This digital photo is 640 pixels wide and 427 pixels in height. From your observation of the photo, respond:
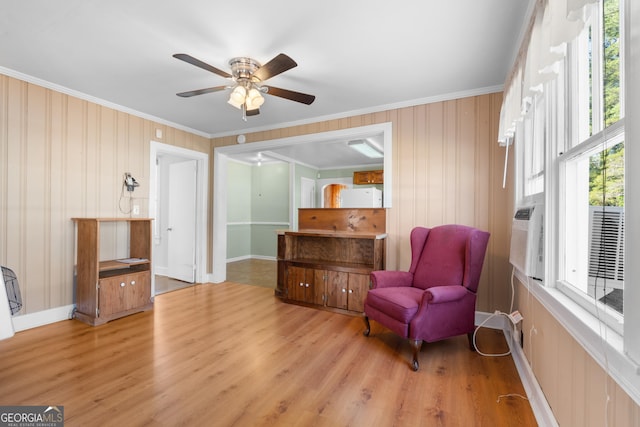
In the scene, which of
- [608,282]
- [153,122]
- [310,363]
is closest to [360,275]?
[310,363]

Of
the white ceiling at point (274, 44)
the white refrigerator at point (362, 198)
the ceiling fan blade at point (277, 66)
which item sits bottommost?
the white refrigerator at point (362, 198)

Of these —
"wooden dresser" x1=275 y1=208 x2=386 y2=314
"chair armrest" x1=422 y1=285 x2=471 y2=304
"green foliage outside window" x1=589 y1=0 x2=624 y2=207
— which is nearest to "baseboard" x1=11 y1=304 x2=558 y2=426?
"chair armrest" x1=422 y1=285 x2=471 y2=304

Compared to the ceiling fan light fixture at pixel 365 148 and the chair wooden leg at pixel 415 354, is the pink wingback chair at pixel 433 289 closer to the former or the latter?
the chair wooden leg at pixel 415 354

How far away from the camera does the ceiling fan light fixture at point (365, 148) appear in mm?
4684

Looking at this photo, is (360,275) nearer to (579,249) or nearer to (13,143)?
(579,249)

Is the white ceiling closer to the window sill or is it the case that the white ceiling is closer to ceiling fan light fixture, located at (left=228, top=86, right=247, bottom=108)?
ceiling fan light fixture, located at (left=228, top=86, right=247, bottom=108)

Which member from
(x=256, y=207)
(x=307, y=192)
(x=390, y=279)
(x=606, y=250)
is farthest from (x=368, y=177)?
(x=606, y=250)

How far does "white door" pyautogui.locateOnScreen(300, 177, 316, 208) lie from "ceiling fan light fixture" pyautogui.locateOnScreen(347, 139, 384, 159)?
6.06 feet

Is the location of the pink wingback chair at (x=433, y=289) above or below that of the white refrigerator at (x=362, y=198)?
below

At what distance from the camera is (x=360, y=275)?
311cm

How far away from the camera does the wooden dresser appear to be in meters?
3.16

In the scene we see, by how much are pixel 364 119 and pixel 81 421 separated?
357 cm

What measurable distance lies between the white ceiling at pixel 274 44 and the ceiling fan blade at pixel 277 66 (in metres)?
0.28

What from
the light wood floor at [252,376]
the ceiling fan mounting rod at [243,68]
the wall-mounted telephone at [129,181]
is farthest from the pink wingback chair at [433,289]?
the wall-mounted telephone at [129,181]
